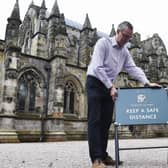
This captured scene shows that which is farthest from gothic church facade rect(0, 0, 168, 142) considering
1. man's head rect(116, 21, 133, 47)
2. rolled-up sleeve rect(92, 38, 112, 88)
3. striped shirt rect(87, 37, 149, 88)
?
man's head rect(116, 21, 133, 47)

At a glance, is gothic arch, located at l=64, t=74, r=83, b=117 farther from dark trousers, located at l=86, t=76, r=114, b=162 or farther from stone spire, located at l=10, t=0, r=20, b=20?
dark trousers, located at l=86, t=76, r=114, b=162

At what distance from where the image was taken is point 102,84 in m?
3.50

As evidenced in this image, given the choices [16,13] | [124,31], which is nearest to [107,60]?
[124,31]

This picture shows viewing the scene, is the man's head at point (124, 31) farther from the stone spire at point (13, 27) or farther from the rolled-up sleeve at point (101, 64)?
the stone spire at point (13, 27)

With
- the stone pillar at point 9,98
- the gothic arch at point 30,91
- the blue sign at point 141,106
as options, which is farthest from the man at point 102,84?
the gothic arch at point 30,91

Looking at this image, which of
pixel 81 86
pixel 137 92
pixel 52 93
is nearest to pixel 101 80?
pixel 137 92

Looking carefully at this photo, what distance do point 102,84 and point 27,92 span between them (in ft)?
44.3

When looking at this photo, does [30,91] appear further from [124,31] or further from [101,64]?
[124,31]

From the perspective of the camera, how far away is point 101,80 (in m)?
3.34

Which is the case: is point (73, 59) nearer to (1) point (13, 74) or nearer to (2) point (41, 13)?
(2) point (41, 13)

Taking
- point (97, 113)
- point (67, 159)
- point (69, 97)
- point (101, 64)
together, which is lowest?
point (67, 159)

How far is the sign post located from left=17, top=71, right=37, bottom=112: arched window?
1331 centimetres

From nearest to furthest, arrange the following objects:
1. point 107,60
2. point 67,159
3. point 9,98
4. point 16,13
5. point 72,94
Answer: point 107,60 → point 67,159 → point 9,98 → point 16,13 → point 72,94

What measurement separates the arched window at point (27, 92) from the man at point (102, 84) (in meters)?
12.9
